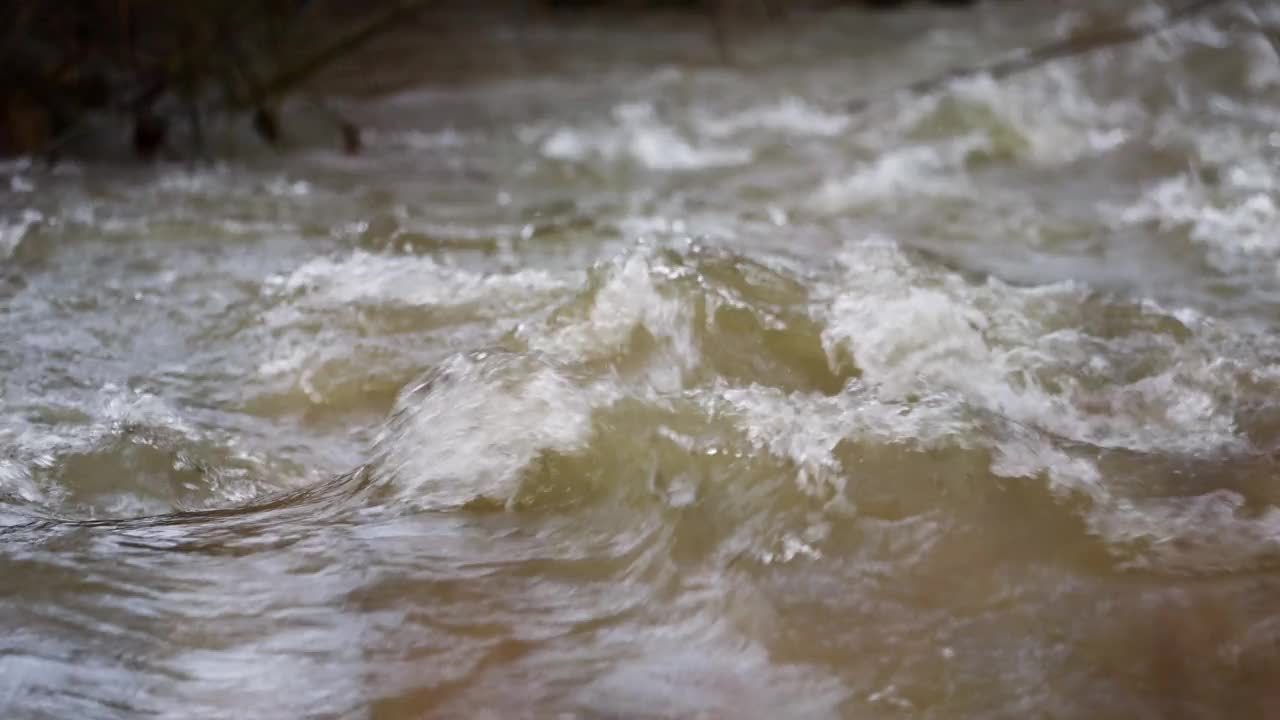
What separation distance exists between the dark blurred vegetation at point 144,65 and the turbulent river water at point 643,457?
1563 millimetres

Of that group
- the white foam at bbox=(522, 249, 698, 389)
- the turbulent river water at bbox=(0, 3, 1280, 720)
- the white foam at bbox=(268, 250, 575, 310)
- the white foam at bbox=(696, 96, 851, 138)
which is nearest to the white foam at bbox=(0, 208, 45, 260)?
the turbulent river water at bbox=(0, 3, 1280, 720)

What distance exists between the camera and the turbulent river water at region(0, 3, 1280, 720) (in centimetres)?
189

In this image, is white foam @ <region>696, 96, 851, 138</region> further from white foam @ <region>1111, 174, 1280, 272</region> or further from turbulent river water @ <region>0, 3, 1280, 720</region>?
white foam @ <region>1111, 174, 1280, 272</region>

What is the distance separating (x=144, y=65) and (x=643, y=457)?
600 cm

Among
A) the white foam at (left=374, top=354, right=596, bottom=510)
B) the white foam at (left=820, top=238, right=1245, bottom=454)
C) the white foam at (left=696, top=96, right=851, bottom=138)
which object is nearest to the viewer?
the white foam at (left=374, top=354, right=596, bottom=510)

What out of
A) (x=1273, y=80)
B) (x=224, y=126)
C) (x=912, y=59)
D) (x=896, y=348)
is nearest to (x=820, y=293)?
(x=896, y=348)

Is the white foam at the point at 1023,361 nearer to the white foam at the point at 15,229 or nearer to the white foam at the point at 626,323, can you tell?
the white foam at the point at 626,323

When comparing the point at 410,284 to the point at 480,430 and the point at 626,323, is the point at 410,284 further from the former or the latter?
the point at 480,430

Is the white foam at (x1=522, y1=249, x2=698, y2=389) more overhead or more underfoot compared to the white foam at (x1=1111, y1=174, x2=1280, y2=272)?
more underfoot

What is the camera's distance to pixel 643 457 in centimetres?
246

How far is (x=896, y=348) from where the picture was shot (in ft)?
9.91

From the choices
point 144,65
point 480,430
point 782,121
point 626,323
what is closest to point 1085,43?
point 782,121

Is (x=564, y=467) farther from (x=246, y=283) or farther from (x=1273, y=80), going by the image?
(x=1273, y=80)

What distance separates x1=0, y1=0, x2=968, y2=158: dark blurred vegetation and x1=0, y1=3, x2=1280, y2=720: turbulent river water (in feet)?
5.13
